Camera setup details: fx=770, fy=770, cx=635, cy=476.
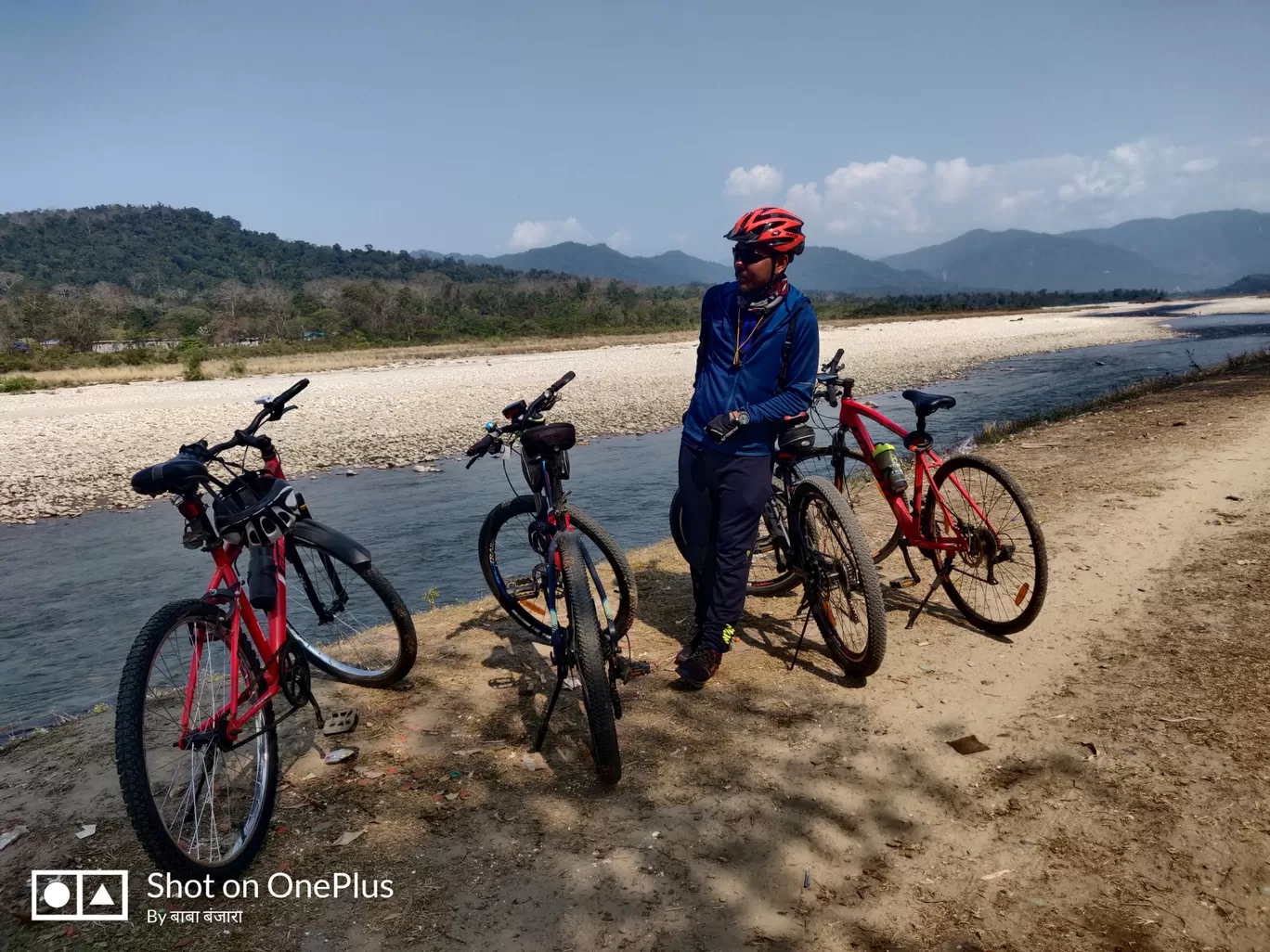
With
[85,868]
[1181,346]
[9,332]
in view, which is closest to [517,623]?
[85,868]

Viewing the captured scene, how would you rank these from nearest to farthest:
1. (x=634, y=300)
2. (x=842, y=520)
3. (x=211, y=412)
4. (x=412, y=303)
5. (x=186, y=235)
A: (x=842, y=520), (x=211, y=412), (x=412, y=303), (x=634, y=300), (x=186, y=235)

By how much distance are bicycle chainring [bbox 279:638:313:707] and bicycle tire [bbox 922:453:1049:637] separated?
3658 mm

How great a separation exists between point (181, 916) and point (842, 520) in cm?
329

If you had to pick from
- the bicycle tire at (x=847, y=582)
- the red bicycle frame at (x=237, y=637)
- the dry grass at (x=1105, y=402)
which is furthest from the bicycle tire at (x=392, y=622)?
the dry grass at (x=1105, y=402)

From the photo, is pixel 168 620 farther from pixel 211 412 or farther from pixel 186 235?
pixel 186 235

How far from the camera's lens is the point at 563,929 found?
2568 mm

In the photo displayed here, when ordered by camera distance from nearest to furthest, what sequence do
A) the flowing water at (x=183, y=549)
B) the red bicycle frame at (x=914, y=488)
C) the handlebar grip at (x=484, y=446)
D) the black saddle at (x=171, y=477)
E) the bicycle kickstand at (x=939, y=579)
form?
1. the black saddle at (x=171, y=477)
2. the handlebar grip at (x=484, y=446)
3. the red bicycle frame at (x=914, y=488)
4. the bicycle kickstand at (x=939, y=579)
5. the flowing water at (x=183, y=549)

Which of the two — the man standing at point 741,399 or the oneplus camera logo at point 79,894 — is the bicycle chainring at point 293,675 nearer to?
the oneplus camera logo at point 79,894

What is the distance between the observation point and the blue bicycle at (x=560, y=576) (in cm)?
331

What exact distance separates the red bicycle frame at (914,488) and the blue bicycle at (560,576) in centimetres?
171

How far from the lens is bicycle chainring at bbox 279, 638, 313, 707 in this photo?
11.6 ft

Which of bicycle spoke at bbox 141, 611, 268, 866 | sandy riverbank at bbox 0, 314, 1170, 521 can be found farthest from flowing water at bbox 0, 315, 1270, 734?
bicycle spoke at bbox 141, 611, 268, 866

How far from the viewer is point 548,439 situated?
383 cm

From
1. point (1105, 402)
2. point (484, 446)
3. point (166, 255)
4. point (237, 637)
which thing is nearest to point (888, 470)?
point (484, 446)
